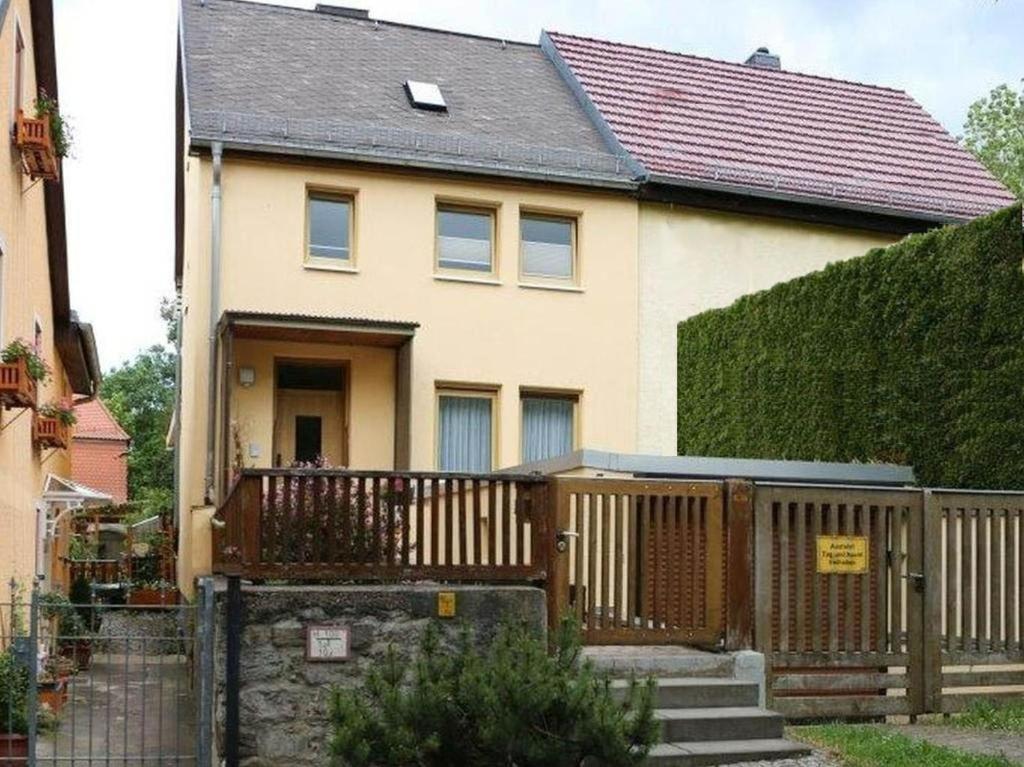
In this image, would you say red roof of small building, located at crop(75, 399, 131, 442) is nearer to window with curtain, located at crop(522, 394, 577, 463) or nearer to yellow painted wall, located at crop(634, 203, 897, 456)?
window with curtain, located at crop(522, 394, 577, 463)

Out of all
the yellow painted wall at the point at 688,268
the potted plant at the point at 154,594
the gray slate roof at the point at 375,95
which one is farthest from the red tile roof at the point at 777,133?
the potted plant at the point at 154,594

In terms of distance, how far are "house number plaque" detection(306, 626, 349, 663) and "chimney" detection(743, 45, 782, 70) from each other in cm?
1970

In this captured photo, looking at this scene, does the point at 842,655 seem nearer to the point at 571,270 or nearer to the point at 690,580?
the point at 690,580

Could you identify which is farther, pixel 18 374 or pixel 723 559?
pixel 18 374

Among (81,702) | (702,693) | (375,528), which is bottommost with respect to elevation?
(81,702)

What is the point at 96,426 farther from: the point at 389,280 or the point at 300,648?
the point at 300,648

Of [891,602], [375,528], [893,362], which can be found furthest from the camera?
[893,362]

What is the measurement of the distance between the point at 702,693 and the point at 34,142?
789 cm

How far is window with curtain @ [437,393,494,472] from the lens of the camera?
63.0 feet

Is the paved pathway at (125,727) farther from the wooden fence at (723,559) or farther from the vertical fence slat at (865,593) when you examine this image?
the vertical fence slat at (865,593)

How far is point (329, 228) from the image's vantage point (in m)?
19.0

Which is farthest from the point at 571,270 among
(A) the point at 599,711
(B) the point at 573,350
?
(A) the point at 599,711

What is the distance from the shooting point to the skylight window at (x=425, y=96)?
67.8ft

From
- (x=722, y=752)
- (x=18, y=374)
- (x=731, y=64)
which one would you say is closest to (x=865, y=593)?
(x=722, y=752)
